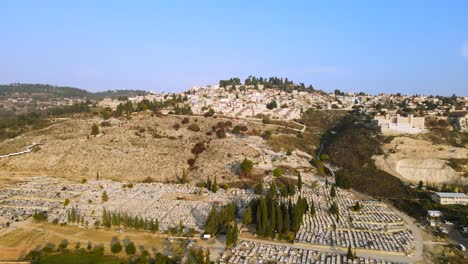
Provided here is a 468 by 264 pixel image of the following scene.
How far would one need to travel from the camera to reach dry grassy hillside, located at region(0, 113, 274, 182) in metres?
52.9

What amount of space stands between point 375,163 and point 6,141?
62.0 m

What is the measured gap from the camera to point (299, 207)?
1347 inches

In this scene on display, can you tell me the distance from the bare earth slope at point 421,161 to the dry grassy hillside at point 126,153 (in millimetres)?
20433

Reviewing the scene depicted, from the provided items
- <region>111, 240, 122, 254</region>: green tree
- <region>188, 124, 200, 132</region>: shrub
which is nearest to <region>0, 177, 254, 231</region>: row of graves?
<region>111, 240, 122, 254</region>: green tree

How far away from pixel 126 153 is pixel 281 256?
3619 centimetres

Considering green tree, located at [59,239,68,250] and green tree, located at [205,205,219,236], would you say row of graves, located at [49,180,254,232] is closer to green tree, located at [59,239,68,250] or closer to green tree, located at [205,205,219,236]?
green tree, located at [205,205,219,236]

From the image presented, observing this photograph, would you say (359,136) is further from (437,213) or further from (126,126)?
(126,126)

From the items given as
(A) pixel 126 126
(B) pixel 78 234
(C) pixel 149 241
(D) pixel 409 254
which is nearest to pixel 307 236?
(D) pixel 409 254

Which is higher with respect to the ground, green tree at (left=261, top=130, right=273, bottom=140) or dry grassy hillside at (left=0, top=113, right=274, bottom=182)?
green tree at (left=261, top=130, right=273, bottom=140)

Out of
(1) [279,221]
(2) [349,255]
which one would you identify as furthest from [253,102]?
(2) [349,255]

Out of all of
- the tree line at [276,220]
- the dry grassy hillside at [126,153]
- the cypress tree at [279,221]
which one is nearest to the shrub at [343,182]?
the dry grassy hillside at [126,153]

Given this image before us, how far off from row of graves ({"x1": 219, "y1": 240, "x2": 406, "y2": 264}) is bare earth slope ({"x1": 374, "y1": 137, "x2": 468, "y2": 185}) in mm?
28465

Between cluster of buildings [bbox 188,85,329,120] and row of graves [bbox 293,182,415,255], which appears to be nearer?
row of graves [bbox 293,182,415,255]

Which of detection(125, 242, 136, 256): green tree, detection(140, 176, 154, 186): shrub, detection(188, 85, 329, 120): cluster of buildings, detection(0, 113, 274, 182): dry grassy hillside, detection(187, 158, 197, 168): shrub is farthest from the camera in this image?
detection(188, 85, 329, 120): cluster of buildings
